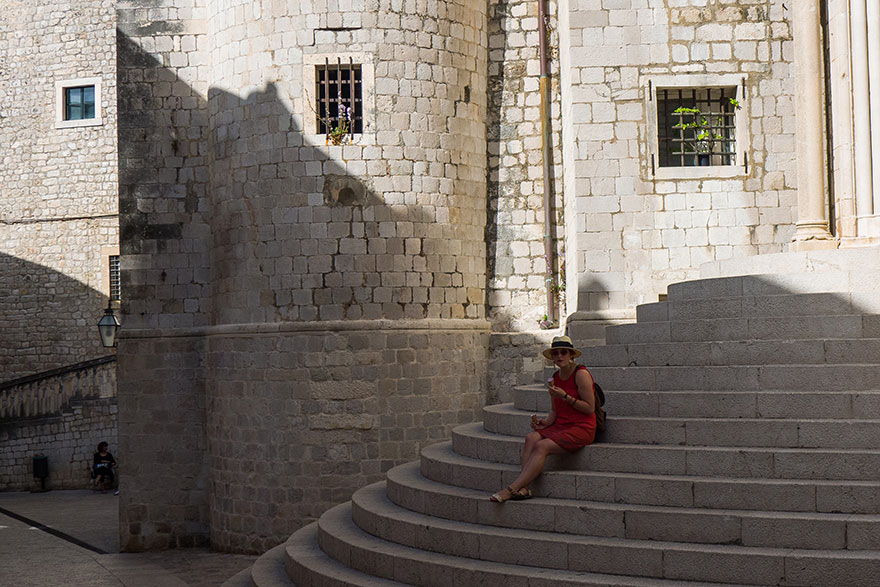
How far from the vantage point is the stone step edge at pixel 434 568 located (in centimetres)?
664

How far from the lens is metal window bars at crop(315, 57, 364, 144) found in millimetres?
14594

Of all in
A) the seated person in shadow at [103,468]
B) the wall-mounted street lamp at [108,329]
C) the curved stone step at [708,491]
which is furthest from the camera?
the seated person in shadow at [103,468]

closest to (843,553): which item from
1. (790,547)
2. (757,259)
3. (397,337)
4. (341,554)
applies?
(790,547)

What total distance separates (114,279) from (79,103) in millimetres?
4674

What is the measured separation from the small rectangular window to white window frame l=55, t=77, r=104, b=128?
3533 millimetres

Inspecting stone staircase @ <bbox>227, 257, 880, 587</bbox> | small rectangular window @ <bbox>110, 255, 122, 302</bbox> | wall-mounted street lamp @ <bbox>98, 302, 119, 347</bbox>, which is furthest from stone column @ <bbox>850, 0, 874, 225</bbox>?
small rectangular window @ <bbox>110, 255, 122, 302</bbox>

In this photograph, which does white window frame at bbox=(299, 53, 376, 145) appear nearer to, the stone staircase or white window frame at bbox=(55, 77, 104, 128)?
the stone staircase

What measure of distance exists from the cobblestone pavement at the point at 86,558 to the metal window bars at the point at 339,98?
606cm

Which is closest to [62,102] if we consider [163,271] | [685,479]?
[163,271]

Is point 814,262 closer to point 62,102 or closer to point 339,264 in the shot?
point 339,264

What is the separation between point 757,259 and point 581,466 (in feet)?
12.5

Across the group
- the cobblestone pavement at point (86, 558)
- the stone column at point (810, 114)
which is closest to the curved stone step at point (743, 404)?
the stone column at point (810, 114)

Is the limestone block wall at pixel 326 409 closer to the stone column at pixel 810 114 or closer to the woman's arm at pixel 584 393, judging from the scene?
the stone column at pixel 810 114

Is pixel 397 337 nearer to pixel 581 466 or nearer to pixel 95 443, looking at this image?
pixel 581 466
